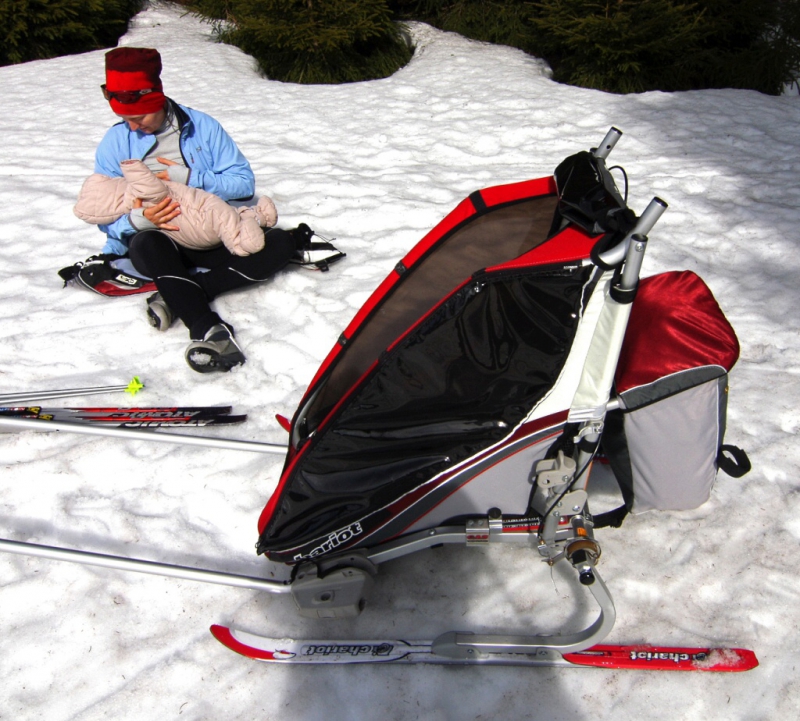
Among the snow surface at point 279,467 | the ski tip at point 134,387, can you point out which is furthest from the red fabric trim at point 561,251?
the ski tip at point 134,387

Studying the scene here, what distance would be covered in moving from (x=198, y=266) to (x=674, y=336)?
265 cm

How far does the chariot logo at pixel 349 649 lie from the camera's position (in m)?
2.01

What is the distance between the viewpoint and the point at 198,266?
12.0 ft

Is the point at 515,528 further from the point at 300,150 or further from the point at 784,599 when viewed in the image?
the point at 300,150

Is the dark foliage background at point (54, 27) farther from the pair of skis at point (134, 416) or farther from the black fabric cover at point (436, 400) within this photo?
the black fabric cover at point (436, 400)

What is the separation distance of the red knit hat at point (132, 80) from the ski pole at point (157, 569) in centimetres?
211

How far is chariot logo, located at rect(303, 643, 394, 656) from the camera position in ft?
6.60

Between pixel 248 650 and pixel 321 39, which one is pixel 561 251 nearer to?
pixel 248 650

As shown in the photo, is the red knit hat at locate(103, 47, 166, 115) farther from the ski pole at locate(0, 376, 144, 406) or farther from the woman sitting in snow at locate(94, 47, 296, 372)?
the ski pole at locate(0, 376, 144, 406)

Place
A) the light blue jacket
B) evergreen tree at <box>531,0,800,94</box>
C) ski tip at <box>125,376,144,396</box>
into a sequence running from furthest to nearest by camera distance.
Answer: evergreen tree at <box>531,0,800,94</box>, the light blue jacket, ski tip at <box>125,376,144,396</box>

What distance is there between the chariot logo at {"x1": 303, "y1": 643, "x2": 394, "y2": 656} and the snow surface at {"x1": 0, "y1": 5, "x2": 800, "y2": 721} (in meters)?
0.06

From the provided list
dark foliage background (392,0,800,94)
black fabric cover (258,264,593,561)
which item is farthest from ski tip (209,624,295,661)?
dark foliage background (392,0,800,94)

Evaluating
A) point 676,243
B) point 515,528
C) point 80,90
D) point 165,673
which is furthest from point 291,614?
point 80,90

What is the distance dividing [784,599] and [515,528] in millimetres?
960
